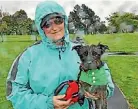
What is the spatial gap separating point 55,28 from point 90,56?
383 millimetres

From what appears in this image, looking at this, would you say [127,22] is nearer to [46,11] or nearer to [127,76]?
[127,76]

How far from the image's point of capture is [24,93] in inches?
109

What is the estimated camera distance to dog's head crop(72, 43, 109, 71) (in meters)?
2.55

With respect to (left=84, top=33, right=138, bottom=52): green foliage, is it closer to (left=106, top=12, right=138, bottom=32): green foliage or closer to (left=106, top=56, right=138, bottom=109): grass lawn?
(left=106, top=12, right=138, bottom=32): green foliage

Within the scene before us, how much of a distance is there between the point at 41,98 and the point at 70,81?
0.82 feet

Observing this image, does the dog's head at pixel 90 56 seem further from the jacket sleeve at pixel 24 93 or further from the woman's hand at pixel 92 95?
the jacket sleeve at pixel 24 93

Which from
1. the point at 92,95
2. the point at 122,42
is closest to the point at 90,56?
the point at 92,95

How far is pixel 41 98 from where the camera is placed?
8.99ft

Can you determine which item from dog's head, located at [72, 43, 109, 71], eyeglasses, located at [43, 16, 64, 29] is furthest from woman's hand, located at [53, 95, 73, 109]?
eyeglasses, located at [43, 16, 64, 29]

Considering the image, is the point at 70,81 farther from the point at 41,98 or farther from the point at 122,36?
the point at 122,36

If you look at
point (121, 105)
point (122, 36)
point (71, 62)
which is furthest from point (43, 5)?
point (122, 36)

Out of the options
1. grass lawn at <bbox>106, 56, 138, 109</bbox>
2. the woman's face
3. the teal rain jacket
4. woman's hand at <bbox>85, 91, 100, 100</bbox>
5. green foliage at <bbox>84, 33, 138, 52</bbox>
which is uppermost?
the woman's face

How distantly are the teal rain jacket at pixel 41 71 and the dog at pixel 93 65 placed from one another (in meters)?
0.16

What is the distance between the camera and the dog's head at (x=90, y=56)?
2.55 meters
